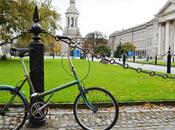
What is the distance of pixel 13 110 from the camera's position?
23.2ft

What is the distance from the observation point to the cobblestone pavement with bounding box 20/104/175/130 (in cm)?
752

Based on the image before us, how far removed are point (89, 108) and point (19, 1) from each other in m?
34.8

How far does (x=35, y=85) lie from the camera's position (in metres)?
7.45

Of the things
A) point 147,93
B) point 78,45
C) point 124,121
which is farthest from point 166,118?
point 147,93

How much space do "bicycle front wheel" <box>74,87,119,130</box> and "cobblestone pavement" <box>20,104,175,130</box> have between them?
0.24 meters

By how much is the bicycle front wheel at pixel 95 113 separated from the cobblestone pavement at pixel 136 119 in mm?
242

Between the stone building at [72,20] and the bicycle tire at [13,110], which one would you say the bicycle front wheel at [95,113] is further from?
the stone building at [72,20]

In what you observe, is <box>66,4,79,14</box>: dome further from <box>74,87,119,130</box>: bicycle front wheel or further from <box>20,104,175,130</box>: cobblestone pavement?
<box>74,87,119,130</box>: bicycle front wheel

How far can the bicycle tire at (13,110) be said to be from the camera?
6.89 meters

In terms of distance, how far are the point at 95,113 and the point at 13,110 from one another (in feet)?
4.84

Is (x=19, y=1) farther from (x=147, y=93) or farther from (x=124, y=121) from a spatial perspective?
(x=124, y=121)

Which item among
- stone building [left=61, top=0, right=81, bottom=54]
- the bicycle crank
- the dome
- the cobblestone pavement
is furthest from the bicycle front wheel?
the dome

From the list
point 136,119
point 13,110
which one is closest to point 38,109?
point 13,110

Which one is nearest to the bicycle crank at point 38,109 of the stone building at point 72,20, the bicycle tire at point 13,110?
the bicycle tire at point 13,110
